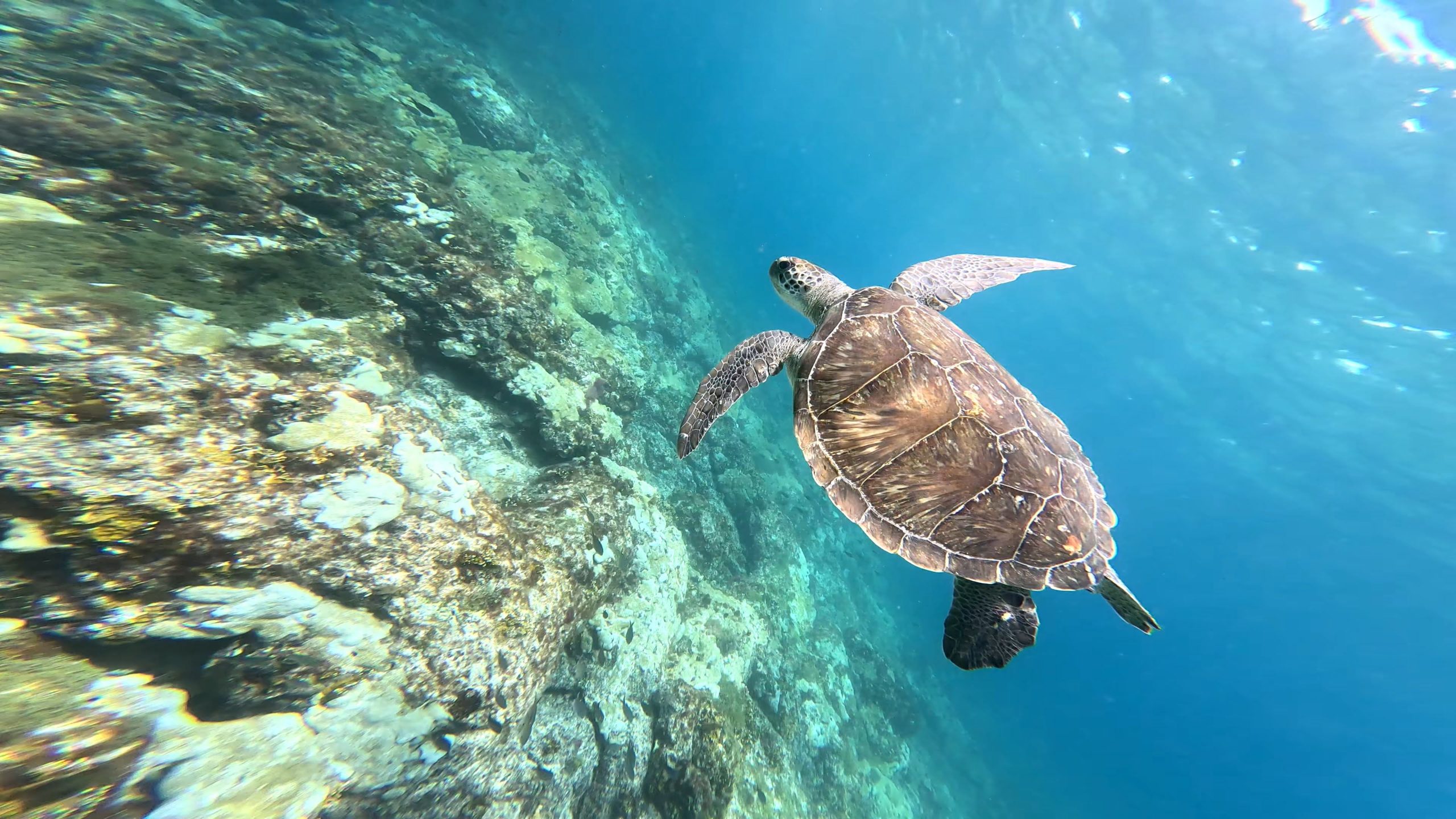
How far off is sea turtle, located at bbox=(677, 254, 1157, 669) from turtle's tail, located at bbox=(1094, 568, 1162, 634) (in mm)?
11

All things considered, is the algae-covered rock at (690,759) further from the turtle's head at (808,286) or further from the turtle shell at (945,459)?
the turtle's head at (808,286)

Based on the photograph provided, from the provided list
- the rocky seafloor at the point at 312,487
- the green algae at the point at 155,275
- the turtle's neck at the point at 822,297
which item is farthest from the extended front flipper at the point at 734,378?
the green algae at the point at 155,275

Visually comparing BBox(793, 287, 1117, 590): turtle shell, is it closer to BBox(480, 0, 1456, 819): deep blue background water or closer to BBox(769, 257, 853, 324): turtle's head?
BBox(769, 257, 853, 324): turtle's head

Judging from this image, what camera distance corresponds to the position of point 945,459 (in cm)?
300

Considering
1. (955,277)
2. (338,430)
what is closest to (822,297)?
(955,277)

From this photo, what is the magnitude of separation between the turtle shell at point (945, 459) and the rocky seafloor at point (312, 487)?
2.79 metres

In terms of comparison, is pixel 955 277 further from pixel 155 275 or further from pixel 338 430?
pixel 155 275

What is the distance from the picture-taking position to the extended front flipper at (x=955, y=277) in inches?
195

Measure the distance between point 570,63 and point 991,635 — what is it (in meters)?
31.6

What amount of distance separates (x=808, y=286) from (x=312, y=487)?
4.30 metres

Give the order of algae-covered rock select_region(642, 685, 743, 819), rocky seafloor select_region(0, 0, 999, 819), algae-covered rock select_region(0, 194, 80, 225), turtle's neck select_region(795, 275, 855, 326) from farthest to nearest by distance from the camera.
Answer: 1. turtle's neck select_region(795, 275, 855, 326)
2. algae-covered rock select_region(642, 685, 743, 819)
3. algae-covered rock select_region(0, 194, 80, 225)
4. rocky seafloor select_region(0, 0, 999, 819)

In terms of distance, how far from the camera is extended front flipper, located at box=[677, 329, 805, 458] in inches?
145

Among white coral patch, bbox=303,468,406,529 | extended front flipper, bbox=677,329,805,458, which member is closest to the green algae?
white coral patch, bbox=303,468,406,529

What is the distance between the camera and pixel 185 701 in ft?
7.02
